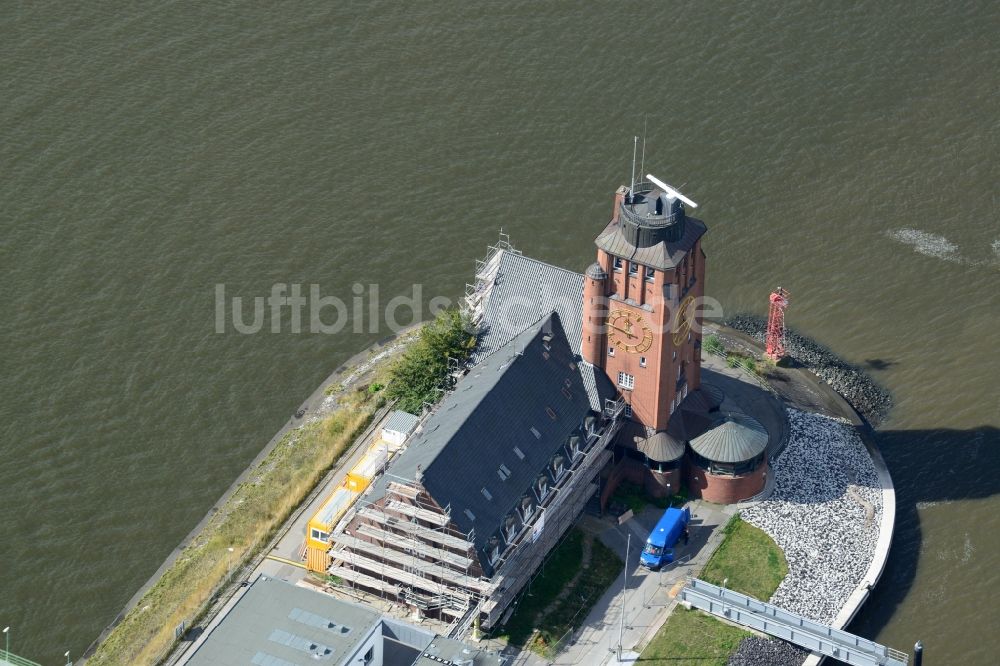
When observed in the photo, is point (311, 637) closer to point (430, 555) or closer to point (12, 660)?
point (430, 555)

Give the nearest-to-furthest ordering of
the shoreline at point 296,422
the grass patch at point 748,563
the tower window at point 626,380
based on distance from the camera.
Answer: the grass patch at point 748,563 < the shoreline at point 296,422 < the tower window at point 626,380

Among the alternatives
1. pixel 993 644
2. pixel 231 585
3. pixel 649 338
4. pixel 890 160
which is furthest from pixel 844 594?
pixel 890 160

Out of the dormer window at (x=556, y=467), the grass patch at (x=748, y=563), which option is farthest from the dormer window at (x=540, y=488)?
the grass patch at (x=748, y=563)

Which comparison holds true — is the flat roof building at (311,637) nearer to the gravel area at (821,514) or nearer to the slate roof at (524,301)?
the gravel area at (821,514)

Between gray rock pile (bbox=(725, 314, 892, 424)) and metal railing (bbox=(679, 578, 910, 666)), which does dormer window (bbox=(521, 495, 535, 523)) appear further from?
gray rock pile (bbox=(725, 314, 892, 424))

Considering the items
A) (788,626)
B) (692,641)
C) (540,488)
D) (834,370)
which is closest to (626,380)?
(540,488)

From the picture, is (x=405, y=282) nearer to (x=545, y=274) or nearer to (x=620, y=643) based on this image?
(x=545, y=274)
